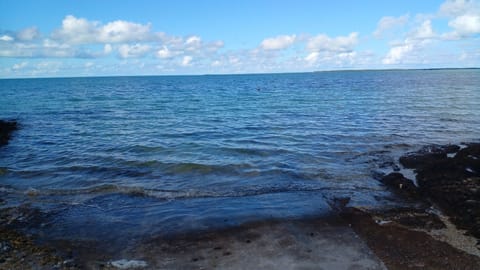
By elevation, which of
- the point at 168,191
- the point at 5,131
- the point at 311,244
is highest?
the point at 5,131

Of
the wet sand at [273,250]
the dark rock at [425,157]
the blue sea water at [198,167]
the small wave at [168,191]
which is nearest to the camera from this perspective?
the wet sand at [273,250]

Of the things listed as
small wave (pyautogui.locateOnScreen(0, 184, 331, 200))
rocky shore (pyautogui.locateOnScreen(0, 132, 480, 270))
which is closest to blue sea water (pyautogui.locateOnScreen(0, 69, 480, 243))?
small wave (pyautogui.locateOnScreen(0, 184, 331, 200))

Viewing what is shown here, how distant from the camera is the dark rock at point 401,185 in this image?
12477 millimetres

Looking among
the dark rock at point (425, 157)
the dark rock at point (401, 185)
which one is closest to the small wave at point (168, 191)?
the dark rock at point (401, 185)

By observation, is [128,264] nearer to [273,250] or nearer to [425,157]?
[273,250]

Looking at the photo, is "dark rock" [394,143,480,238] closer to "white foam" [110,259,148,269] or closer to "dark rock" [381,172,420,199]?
"dark rock" [381,172,420,199]

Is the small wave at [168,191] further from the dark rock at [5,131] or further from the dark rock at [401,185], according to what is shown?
the dark rock at [5,131]

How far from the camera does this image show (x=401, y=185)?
13109 millimetres

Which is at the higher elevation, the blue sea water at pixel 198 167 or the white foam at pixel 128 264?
the white foam at pixel 128 264

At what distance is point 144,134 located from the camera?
26484mm

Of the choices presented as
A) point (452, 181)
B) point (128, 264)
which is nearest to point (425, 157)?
point (452, 181)

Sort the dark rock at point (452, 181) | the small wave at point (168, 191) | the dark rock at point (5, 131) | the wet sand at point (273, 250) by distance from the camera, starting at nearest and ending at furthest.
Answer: the wet sand at point (273, 250)
the dark rock at point (452, 181)
the small wave at point (168, 191)
the dark rock at point (5, 131)

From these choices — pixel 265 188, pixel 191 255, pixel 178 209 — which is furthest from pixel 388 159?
pixel 191 255

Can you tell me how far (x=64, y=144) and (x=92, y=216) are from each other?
47.0 feet
